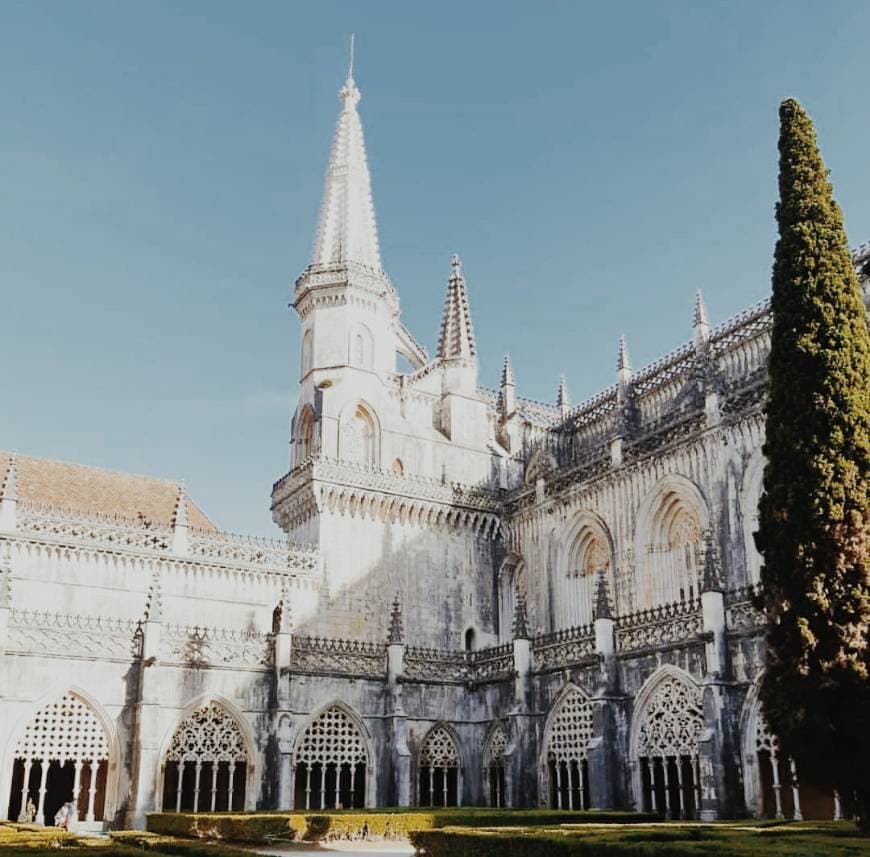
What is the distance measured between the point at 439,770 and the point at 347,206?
973 inches

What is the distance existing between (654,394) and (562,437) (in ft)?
21.7

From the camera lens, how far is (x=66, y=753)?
2739 cm

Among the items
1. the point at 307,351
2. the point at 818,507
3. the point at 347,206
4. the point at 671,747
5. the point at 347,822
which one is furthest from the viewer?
the point at 347,206

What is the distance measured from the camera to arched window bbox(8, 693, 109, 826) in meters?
27.0

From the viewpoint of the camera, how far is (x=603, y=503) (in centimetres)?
3706

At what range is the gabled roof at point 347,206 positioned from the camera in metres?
43.7

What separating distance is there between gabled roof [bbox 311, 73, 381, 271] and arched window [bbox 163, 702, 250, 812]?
815 inches

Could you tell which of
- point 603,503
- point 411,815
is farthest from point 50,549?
point 603,503

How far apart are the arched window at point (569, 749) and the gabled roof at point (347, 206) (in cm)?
2118

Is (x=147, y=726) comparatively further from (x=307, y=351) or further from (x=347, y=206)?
(x=347, y=206)

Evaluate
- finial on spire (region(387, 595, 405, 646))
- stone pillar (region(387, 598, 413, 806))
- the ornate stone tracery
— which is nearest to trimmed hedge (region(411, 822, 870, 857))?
the ornate stone tracery

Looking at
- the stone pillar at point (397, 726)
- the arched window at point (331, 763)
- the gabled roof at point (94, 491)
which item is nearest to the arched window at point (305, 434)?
the gabled roof at point (94, 491)

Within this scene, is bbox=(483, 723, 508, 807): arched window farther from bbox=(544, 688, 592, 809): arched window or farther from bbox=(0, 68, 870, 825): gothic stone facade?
bbox=(544, 688, 592, 809): arched window

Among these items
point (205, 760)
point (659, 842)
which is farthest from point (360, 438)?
point (659, 842)
